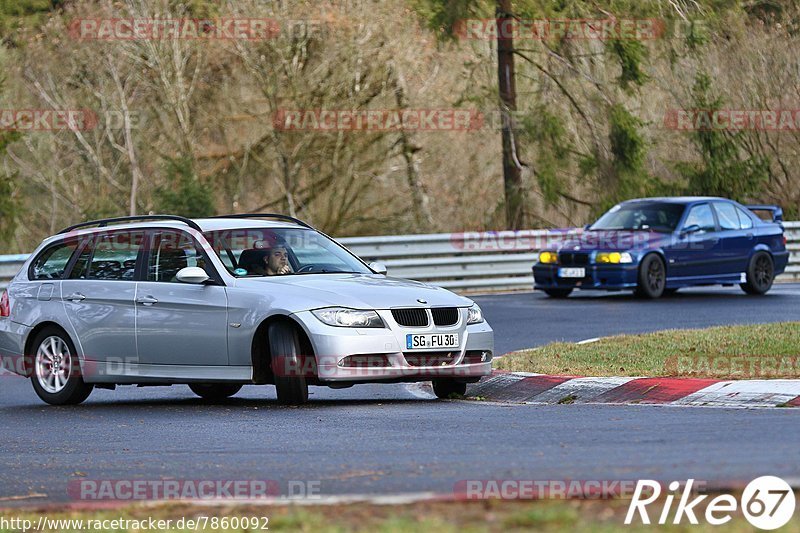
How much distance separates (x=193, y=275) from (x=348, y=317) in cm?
142

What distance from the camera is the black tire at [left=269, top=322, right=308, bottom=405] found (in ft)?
38.2

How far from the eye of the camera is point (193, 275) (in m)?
12.2

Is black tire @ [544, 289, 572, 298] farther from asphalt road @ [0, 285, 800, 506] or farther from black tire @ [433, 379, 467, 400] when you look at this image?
black tire @ [433, 379, 467, 400]

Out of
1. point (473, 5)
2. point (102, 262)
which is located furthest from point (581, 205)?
point (102, 262)

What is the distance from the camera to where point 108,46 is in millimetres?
36688

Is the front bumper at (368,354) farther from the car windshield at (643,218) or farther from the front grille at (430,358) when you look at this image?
the car windshield at (643,218)

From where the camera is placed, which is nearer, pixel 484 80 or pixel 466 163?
pixel 484 80

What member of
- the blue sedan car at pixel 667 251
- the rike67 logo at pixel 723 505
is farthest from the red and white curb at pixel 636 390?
the blue sedan car at pixel 667 251

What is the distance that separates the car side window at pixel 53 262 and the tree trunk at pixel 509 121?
2079 cm

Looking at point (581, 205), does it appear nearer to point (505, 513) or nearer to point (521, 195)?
point (521, 195)

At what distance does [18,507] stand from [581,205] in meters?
30.5

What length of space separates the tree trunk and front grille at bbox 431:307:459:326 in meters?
21.7

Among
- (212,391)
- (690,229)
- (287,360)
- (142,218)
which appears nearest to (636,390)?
(287,360)

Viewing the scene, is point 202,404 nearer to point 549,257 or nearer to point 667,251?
point 549,257
